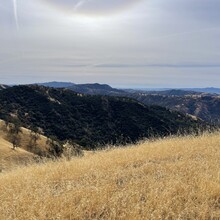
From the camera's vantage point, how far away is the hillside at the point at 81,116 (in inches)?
5770

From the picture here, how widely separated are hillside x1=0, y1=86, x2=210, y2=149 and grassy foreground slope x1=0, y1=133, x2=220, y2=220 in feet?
415

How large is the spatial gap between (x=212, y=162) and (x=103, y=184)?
9.27ft

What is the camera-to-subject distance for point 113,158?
8.99m

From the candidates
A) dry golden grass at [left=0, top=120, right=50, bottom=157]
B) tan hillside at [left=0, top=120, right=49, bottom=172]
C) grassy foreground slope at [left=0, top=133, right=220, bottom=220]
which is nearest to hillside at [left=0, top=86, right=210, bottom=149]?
dry golden grass at [left=0, top=120, right=50, bottom=157]

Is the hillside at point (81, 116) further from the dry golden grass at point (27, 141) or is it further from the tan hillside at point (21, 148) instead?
the tan hillside at point (21, 148)

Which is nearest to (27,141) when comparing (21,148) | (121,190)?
(21,148)

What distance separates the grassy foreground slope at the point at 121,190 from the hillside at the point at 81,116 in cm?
12647

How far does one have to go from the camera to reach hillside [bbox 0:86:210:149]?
146550 mm

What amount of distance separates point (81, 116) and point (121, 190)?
172197 millimetres

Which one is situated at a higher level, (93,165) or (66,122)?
(93,165)

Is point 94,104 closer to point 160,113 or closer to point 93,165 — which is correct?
point 160,113

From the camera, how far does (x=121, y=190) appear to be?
5844 mm

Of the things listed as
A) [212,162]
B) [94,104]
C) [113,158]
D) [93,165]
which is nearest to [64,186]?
[93,165]

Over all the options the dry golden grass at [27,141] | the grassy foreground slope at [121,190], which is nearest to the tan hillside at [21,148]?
the dry golden grass at [27,141]
